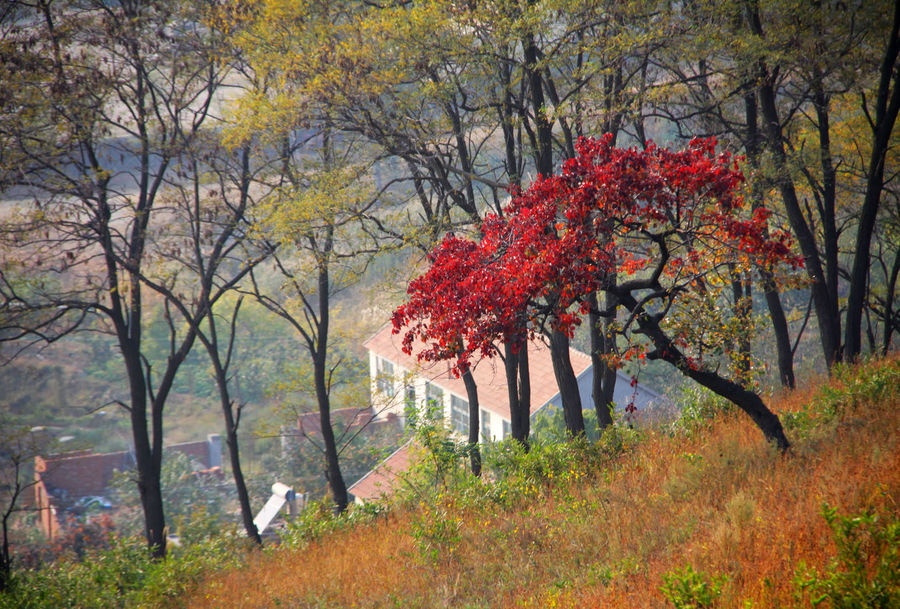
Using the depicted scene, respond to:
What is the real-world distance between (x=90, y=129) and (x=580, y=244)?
42.0 feet

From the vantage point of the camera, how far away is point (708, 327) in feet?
21.7

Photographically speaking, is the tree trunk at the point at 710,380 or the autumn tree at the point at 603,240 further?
the tree trunk at the point at 710,380

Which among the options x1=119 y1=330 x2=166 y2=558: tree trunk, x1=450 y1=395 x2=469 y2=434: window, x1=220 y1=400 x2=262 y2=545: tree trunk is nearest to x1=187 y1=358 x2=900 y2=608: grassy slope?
x1=119 y1=330 x2=166 y2=558: tree trunk

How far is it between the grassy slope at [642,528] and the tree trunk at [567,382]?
294cm

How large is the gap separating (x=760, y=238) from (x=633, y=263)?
3.90ft

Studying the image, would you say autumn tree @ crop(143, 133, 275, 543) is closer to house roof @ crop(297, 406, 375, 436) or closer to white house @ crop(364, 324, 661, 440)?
white house @ crop(364, 324, 661, 440)

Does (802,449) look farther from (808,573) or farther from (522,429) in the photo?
(522,429)

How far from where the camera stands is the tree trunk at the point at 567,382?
37.8 feet

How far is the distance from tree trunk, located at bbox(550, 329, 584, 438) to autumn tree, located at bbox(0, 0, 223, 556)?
867 cm

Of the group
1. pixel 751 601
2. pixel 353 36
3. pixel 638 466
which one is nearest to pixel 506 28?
pixel 353 36

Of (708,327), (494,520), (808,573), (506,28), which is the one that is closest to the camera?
(808,573)

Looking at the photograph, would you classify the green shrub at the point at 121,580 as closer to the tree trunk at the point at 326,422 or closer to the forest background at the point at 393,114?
the forest background at the point at 393,114

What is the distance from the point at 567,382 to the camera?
11805 millimetres

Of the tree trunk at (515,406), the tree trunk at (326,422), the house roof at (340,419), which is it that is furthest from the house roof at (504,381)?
the tree trunk at (515,406)
